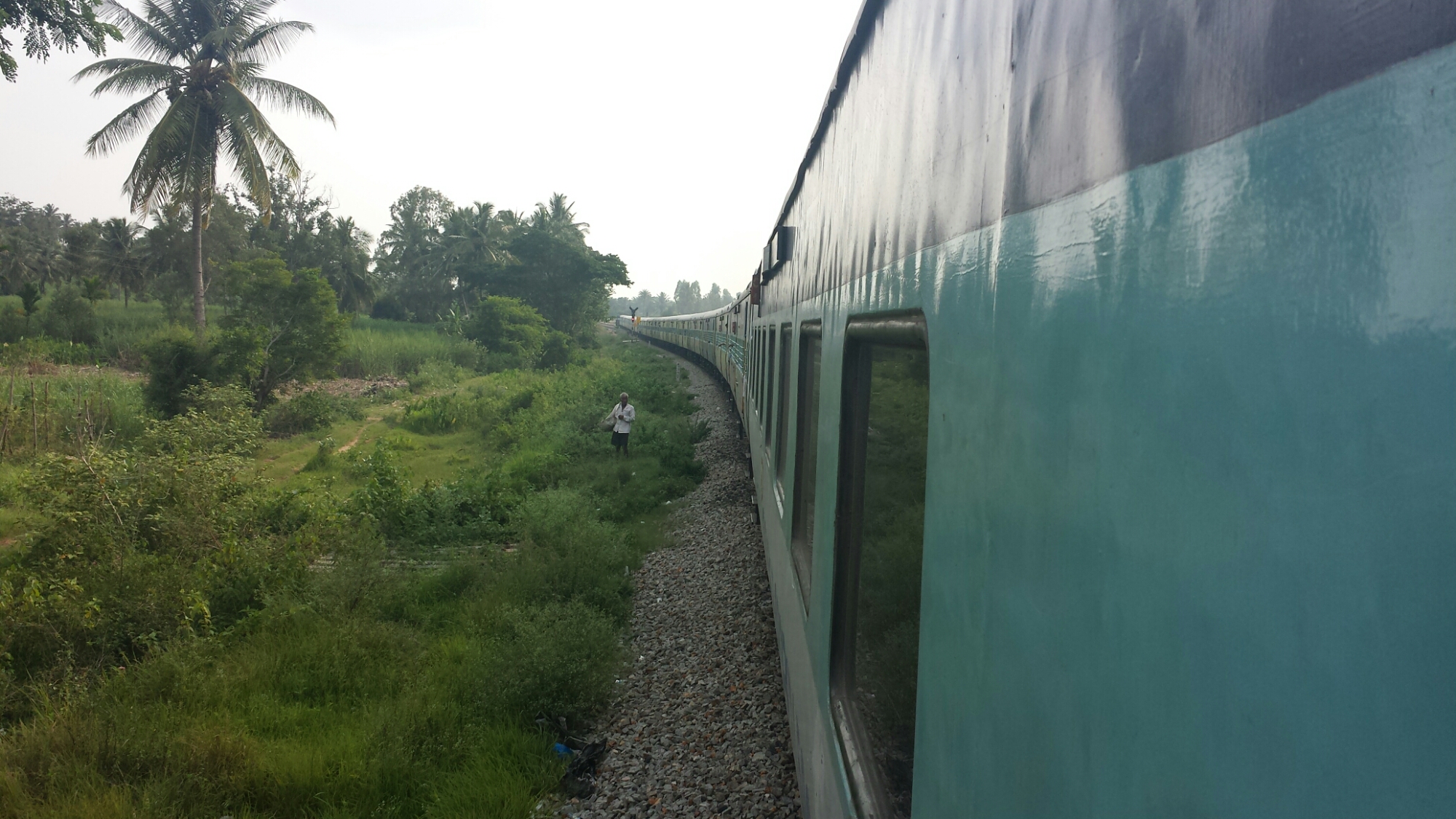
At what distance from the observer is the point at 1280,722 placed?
0.56 metres

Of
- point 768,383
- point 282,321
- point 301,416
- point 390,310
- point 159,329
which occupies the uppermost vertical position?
point 390,310

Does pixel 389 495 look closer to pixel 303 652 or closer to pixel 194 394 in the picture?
pixel 303 652

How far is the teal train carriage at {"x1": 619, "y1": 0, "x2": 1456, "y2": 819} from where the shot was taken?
0.48 m

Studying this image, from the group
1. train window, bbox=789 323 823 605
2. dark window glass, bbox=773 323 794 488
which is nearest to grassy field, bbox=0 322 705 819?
dark window glass, bbox=773 323 794 488

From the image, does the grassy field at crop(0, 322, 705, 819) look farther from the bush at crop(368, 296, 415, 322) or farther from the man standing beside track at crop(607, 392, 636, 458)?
the bush at crop(368, 296, 415, 322)

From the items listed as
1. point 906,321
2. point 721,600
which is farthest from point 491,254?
point 906,321

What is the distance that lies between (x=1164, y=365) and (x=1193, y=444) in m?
0.08

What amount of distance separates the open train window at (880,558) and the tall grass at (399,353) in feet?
81.1

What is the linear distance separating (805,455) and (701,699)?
1.94 m

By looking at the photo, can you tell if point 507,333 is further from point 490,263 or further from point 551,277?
point 490,263

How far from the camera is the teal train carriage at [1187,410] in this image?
48cm

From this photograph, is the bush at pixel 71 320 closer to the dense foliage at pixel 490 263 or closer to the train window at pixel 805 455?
the dense foliage at pixel 490 263

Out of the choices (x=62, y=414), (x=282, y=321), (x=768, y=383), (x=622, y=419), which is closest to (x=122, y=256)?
(x=282, y=321)

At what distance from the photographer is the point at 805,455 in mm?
3834
